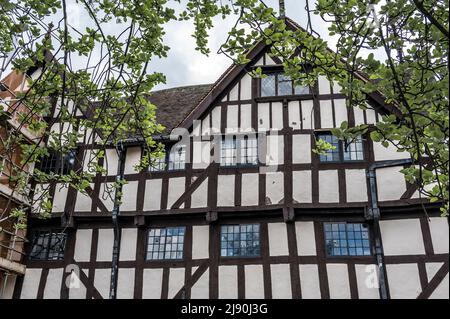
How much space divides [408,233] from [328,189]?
2257mm

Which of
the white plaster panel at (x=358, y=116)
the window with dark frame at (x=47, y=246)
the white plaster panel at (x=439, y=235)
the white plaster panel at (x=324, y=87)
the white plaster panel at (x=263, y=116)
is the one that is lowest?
the white plaster panel at (x=439, y=235)

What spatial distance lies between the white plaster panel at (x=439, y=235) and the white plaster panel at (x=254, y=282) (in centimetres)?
439

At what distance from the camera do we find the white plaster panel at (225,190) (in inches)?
460

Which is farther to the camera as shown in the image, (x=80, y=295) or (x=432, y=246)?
(x=80, y=295)

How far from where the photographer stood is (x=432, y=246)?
10.2m

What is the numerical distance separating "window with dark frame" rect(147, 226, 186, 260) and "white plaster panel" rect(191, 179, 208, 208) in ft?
2.72

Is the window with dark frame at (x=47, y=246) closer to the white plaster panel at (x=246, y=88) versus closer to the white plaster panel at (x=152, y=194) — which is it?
the white plaster panel at (x=152, y=194)

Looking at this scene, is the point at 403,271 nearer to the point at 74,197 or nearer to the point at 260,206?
the point at 260,206

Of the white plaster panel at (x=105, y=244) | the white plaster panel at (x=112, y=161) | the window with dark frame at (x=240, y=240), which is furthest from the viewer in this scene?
the white plaster panel at (x=112, y=161)

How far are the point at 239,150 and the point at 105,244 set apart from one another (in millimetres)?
4822

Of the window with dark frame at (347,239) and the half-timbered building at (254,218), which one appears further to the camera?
A: the window with dark frame at (347,239)

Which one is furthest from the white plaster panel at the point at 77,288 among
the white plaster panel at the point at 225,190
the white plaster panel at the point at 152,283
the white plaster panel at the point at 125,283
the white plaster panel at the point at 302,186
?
the white plaster panel at the point at 302,186

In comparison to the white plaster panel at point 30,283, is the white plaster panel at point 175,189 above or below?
above

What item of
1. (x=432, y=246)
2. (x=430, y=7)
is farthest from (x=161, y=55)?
(x=432, y=246)
